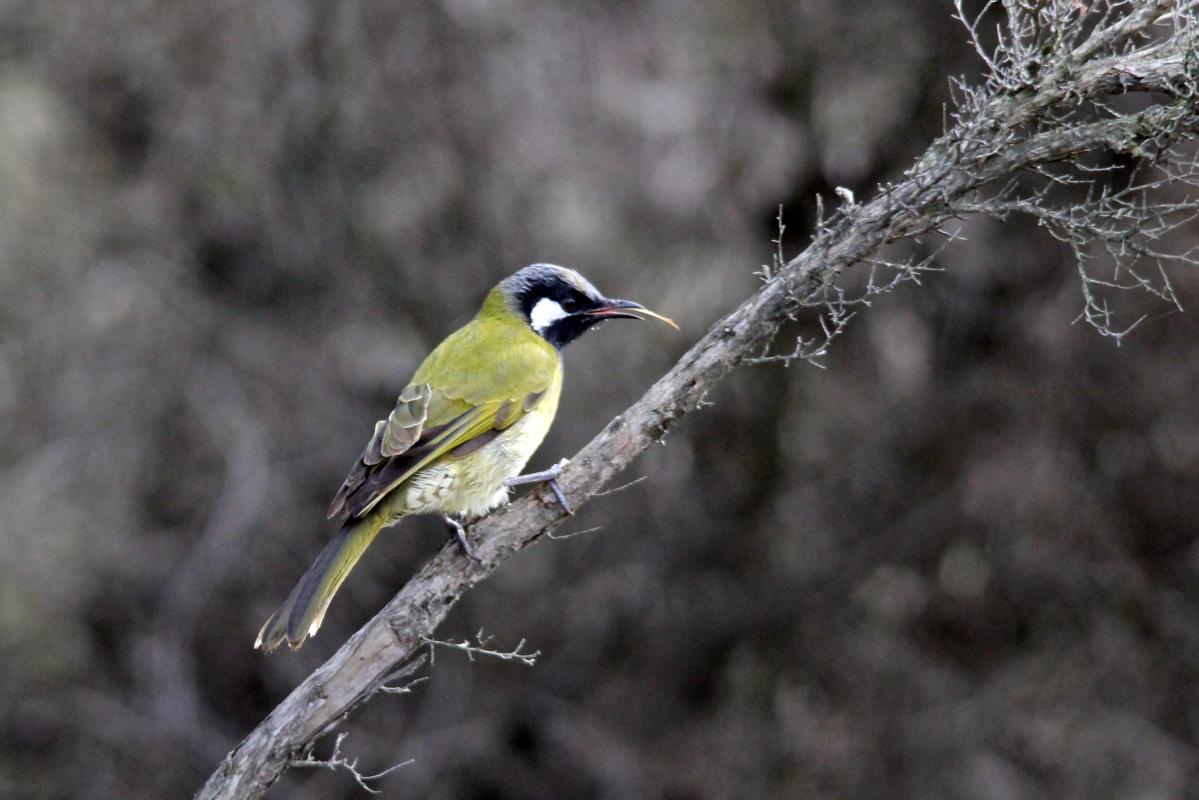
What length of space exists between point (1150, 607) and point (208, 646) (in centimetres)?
638

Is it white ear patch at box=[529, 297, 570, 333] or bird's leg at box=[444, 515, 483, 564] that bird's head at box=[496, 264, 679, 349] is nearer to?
white ear patch at box=[529, 297, 570, 333]

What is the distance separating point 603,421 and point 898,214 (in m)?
4.95

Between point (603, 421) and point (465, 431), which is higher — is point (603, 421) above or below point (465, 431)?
below

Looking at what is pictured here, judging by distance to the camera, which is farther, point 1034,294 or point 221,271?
point 221,271

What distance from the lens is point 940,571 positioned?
9.39 metres

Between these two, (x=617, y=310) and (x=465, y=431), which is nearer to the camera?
(x=465, y=431)

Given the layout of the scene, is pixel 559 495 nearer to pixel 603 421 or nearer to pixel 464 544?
pixel 464 544

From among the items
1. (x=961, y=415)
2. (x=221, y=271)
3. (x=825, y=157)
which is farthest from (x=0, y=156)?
(x=961, y=415)

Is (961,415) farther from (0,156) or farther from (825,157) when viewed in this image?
(0,156)

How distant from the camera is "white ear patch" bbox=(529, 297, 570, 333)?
5977 millimetres

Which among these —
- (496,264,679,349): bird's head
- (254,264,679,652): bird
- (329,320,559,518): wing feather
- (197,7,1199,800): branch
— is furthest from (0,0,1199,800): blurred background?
(197,7,1199,800): branch

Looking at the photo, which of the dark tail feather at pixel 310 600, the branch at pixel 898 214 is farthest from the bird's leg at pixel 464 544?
the dark tail feather at pixel 310 600

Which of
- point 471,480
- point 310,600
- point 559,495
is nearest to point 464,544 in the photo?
point 559,495

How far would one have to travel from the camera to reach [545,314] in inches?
237
